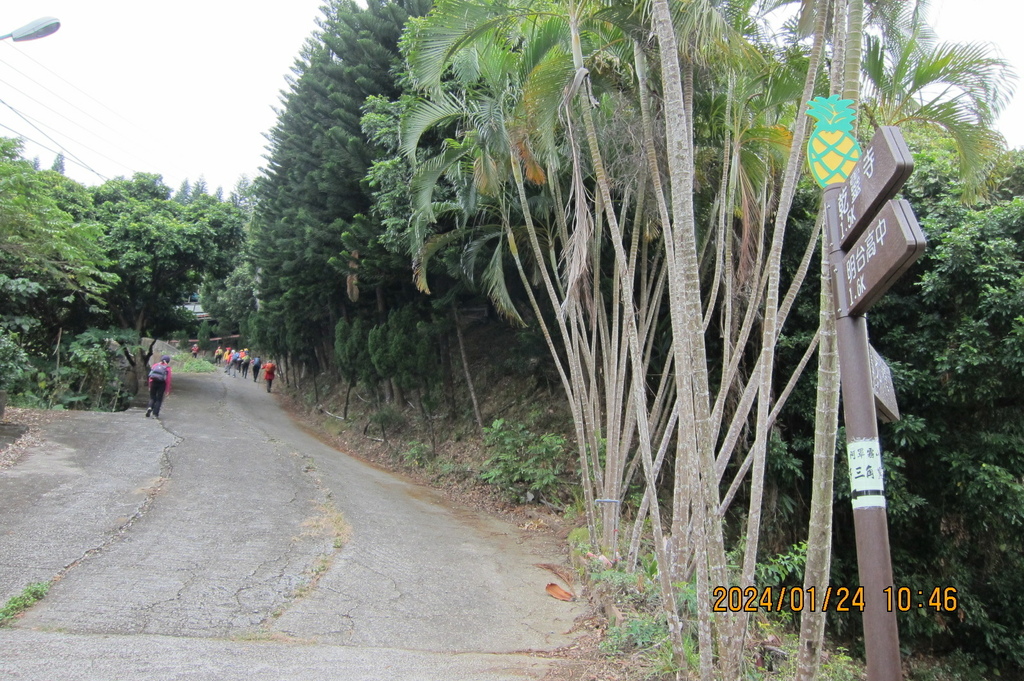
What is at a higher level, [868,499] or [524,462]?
[868,499]

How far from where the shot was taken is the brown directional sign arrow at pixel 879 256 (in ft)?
5.90

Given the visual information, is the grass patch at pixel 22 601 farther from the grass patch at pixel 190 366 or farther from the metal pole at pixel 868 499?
the grass patch at pixel 190 366

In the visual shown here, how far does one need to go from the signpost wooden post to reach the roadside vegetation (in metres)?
0.54

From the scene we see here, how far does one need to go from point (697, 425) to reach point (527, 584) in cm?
359

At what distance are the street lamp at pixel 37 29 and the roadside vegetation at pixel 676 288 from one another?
3.71 metres

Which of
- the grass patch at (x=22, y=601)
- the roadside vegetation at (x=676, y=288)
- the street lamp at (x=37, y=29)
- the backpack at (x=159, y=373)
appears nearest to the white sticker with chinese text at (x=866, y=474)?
the roadside vegetation at (x=676, y=288)

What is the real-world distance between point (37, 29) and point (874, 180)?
8.03m

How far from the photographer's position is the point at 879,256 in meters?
1.92

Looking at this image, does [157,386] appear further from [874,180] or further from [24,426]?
[874,180]

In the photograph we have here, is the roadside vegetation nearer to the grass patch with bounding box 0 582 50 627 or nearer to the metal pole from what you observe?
the metal pole

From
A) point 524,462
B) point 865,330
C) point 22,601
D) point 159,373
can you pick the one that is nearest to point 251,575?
point 22,601

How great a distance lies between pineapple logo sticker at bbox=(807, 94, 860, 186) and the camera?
251cm

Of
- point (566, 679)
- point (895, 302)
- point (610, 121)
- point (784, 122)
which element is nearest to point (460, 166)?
point (610, 121)
